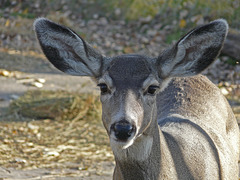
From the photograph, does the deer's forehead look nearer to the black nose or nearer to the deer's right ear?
the deer's right ear

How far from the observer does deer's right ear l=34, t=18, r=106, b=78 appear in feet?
14.9

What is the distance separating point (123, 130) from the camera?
379 centimetres

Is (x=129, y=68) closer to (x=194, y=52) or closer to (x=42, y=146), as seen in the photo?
(x=194, y=52)

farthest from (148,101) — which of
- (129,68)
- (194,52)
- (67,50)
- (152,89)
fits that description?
(67,50)

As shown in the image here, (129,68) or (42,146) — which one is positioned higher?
(129,68)

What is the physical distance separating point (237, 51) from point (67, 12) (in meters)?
6.17

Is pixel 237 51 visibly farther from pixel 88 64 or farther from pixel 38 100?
pixel 88 64

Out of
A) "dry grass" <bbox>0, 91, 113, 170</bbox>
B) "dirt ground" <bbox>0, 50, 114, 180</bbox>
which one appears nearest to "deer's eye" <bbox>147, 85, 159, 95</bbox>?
"dirt ground" <bbox>0, 50, 114, 180</bbox>

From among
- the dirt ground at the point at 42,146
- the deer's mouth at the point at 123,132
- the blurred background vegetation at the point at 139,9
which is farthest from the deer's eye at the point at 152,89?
the blurred background vegetation at the point at 139,9

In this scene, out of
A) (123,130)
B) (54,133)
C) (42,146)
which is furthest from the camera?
(54,133)

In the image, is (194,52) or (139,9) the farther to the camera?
(139,9)

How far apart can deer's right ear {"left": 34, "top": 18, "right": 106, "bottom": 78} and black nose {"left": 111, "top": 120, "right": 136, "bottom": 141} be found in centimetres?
87

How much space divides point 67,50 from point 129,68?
680 mm

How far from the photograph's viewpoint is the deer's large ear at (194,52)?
441 cm
